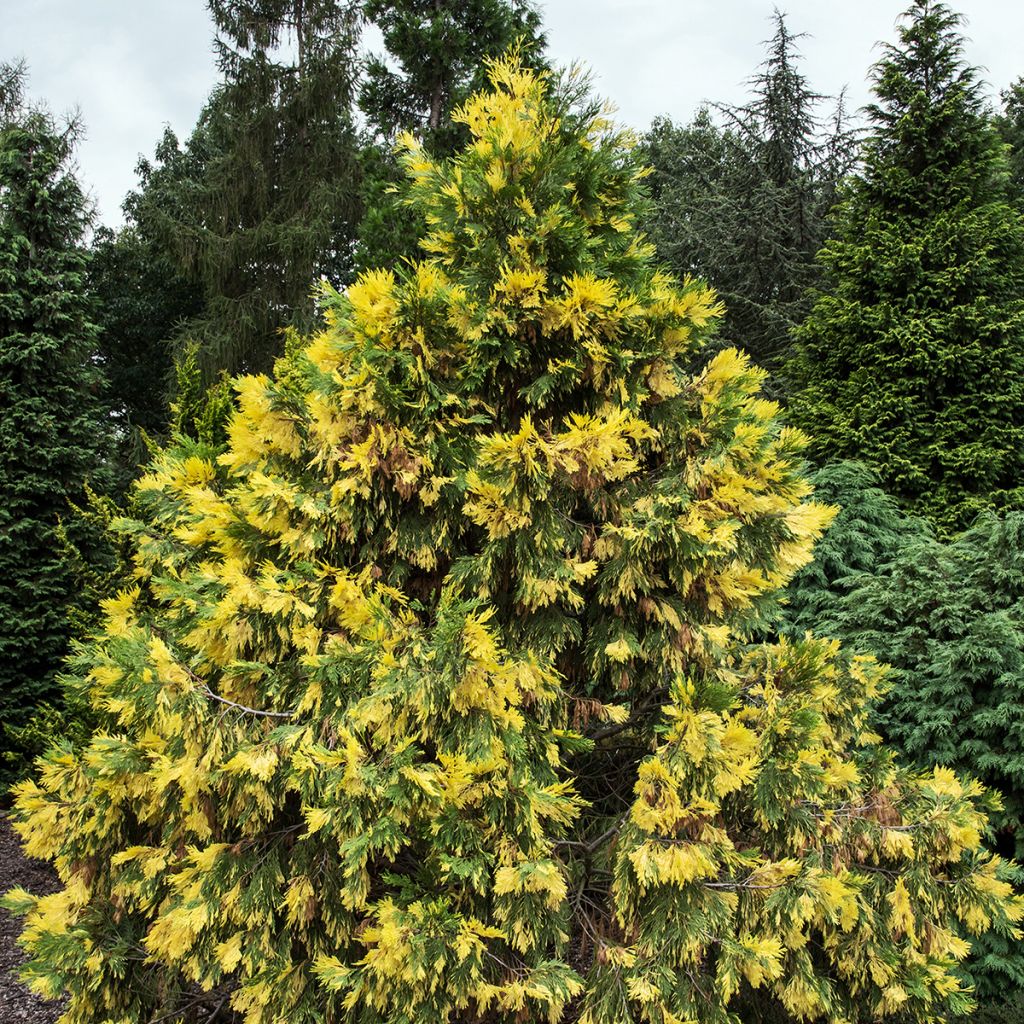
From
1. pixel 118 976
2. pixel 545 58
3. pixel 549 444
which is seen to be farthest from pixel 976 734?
pixel 545 58

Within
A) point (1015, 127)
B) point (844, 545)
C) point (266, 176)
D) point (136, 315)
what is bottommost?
point (844, 545)

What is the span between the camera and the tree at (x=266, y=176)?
13781mm

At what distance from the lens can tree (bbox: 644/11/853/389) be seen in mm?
14258

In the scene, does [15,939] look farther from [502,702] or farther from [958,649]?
[958,649]

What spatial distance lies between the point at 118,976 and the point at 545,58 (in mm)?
12306

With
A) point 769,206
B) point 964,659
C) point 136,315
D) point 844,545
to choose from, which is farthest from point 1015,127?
point 136,315

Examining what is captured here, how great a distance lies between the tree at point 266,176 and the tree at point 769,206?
264 inches

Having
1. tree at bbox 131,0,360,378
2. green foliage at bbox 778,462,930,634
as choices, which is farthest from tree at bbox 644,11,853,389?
green foliage at bbox 778,462,930,634

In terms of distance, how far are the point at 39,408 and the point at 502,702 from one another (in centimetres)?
883

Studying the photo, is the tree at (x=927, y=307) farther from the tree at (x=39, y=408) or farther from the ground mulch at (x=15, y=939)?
the tree at (x=39, y=408)

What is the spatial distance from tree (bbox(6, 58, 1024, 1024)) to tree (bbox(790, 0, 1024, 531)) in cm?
492

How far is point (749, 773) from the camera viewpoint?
2352 millimetres

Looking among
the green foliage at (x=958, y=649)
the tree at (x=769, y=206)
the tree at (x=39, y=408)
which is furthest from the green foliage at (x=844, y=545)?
the tree at (x=769, y=206)

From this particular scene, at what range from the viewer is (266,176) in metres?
14.3
